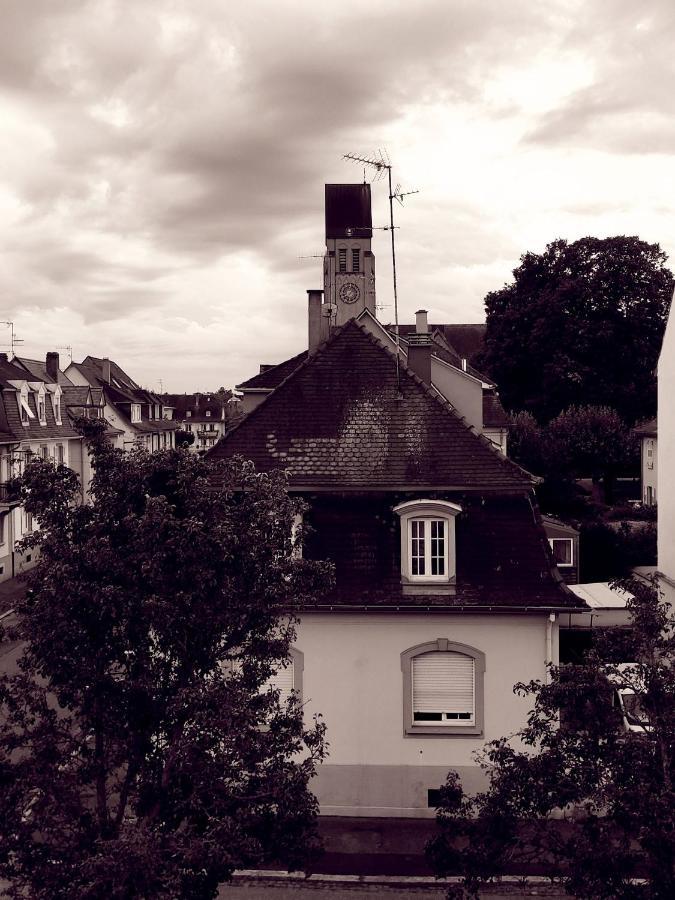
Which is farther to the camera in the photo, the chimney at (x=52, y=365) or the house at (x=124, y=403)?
the house at (x=124, y=403)

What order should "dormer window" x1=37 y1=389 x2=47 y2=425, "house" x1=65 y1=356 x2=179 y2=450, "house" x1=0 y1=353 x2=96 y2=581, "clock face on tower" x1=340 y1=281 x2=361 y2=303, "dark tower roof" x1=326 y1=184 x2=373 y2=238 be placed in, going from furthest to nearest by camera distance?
1. "dark tower roof" x1=326 y1=184 x2=373 y2=238
2. "clock face on tower" x1=340 y1=281 x2=361 y2=303
3. "house" x1=65 y1=356 x2=179 y2=450
4. "dormer window" x1=37 y1=389 x2=47 y2=425
5. "house" x1=0 y1=353 x2=96 y2=581

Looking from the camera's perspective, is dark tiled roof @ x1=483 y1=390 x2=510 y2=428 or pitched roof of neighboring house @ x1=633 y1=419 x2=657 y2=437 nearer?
dark tiled roof @ x1=483 y1=390 x2=510 y2=428

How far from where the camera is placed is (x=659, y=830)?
8312mm

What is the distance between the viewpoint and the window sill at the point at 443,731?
15.6m

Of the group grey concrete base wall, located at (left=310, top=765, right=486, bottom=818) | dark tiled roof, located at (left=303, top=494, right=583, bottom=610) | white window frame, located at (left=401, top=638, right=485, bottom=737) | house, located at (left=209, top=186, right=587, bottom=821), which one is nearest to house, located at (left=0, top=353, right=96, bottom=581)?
dark tiled roof, located at (left=303, top=494, right=583, bottom=610)

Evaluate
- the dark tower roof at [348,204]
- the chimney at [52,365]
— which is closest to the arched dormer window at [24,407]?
the chimney at [52,365]

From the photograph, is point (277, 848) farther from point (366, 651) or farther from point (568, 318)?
point (568, 318)

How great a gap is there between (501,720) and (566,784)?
6.28 meters

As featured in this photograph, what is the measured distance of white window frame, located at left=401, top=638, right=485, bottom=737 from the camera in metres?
15.6

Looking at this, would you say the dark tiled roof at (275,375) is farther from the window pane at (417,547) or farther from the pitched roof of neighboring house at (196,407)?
the pitched roof of neighboring house at (196,407)

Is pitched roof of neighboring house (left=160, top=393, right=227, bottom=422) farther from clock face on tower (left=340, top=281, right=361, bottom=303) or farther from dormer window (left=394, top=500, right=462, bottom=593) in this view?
dormer window (left=394, top=500, right=462, bottom=593)

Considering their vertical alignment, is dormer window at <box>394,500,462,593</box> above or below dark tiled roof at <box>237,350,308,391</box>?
below

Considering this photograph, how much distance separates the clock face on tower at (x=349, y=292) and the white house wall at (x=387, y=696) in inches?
2404

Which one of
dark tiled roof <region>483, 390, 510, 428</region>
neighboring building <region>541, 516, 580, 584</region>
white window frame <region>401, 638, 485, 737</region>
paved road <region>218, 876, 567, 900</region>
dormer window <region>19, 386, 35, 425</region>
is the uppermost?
dormer window <region>19, 386, 35, 425</region>
